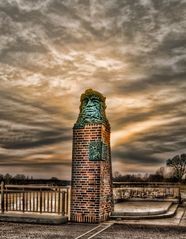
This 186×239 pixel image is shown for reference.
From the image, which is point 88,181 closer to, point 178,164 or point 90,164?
point 90,164

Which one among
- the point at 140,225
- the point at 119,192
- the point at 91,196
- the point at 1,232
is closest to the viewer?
the point at 1,232

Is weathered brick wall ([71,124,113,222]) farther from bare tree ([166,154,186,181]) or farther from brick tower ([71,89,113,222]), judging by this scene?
bare tree ([166,154,186,181])

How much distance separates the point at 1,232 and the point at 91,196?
3841mm

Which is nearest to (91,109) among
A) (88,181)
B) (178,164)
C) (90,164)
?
(90,164)

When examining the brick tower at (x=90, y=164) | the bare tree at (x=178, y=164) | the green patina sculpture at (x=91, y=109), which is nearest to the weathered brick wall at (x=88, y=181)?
the brick tower at (x=90, y=164)

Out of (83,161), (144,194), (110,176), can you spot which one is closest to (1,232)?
(83,161)

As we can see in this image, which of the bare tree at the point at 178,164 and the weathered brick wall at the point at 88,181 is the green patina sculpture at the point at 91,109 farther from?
the bare tree at the point at 178,164

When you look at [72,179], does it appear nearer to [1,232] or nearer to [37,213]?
[37,213]

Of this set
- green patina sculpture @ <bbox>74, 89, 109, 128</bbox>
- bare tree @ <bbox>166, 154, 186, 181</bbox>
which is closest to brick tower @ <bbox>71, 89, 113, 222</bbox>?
green patina sculpture @ <bbox>74, 89, 109, 128</bbox>

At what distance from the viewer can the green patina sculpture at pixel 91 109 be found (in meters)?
14.2

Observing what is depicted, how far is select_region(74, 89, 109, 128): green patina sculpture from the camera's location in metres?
14.2

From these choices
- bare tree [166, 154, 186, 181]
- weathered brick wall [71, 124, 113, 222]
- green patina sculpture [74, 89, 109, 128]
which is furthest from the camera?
bare tree [166, 154, 186, 181]

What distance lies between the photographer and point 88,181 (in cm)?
1387

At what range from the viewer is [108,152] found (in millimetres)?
15031
